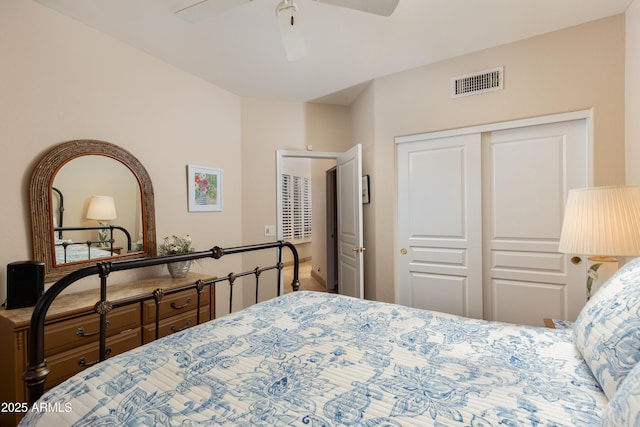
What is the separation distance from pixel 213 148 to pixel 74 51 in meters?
1.28

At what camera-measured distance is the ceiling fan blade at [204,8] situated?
1.46 meters

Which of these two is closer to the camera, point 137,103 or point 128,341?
point 128,341

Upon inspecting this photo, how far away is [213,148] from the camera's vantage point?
3.11 metres

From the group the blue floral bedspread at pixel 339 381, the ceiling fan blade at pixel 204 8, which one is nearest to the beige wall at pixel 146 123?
the ceiling fan blade at pixel 204 8

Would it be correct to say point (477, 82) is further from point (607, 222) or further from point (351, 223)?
point (351, 223)

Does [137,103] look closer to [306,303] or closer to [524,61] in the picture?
[306,303]

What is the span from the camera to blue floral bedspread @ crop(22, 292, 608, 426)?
2.28 ft

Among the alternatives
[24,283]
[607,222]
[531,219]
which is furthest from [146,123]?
[531,219]

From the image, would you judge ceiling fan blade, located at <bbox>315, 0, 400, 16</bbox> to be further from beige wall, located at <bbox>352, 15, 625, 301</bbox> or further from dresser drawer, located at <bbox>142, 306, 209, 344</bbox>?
dresser drawer, located at <bbox>142, 306, 209, 344</bbox>

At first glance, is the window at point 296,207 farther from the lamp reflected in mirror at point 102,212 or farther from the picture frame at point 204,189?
the lamp reflected in mirror at point 102,212

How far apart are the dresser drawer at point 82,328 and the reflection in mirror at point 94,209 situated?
19.2 inches

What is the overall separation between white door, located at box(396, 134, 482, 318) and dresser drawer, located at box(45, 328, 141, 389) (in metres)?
2.23

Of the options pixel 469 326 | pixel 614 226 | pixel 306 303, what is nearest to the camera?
pixel 469 326

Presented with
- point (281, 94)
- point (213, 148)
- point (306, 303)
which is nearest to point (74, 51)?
point (213, 148)
